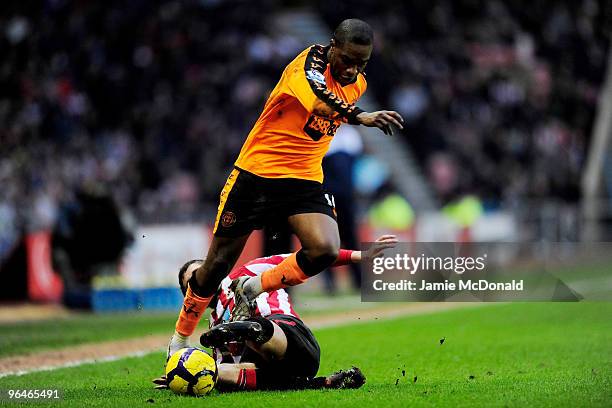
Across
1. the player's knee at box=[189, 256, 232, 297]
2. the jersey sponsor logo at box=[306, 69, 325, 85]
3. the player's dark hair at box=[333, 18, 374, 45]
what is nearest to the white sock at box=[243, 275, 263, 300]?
the player's knee at box=[189, 256, 232, 297]

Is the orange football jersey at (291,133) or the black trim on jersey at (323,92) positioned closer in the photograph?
the black trim on jersey at (323,92)

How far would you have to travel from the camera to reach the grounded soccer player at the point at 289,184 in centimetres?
700

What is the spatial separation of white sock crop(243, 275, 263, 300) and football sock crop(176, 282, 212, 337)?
0.49m

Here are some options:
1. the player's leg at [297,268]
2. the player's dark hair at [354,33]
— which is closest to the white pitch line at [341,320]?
the player's leg at [297,268]

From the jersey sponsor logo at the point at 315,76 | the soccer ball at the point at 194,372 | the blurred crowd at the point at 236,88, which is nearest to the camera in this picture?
the soccer ball at the point at 194,372

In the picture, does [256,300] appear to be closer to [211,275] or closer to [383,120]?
[211,275]

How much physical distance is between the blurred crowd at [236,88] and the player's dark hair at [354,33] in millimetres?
13480

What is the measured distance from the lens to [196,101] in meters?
23.6

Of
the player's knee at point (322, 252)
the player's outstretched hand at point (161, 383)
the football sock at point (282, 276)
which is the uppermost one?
the player's knee at point (322, 252)

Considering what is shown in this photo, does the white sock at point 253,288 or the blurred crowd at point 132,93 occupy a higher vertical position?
the blurred crowd at point 132,93

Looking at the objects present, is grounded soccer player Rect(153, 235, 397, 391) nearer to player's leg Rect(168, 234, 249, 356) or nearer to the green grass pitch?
player's leg Rect(168, 234, 249, 356)

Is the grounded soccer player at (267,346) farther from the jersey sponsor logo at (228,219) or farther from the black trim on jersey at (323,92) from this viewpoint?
the black trim on jersey at (323,92)

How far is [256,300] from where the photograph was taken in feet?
23.5

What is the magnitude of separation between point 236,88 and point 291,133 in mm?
16628
